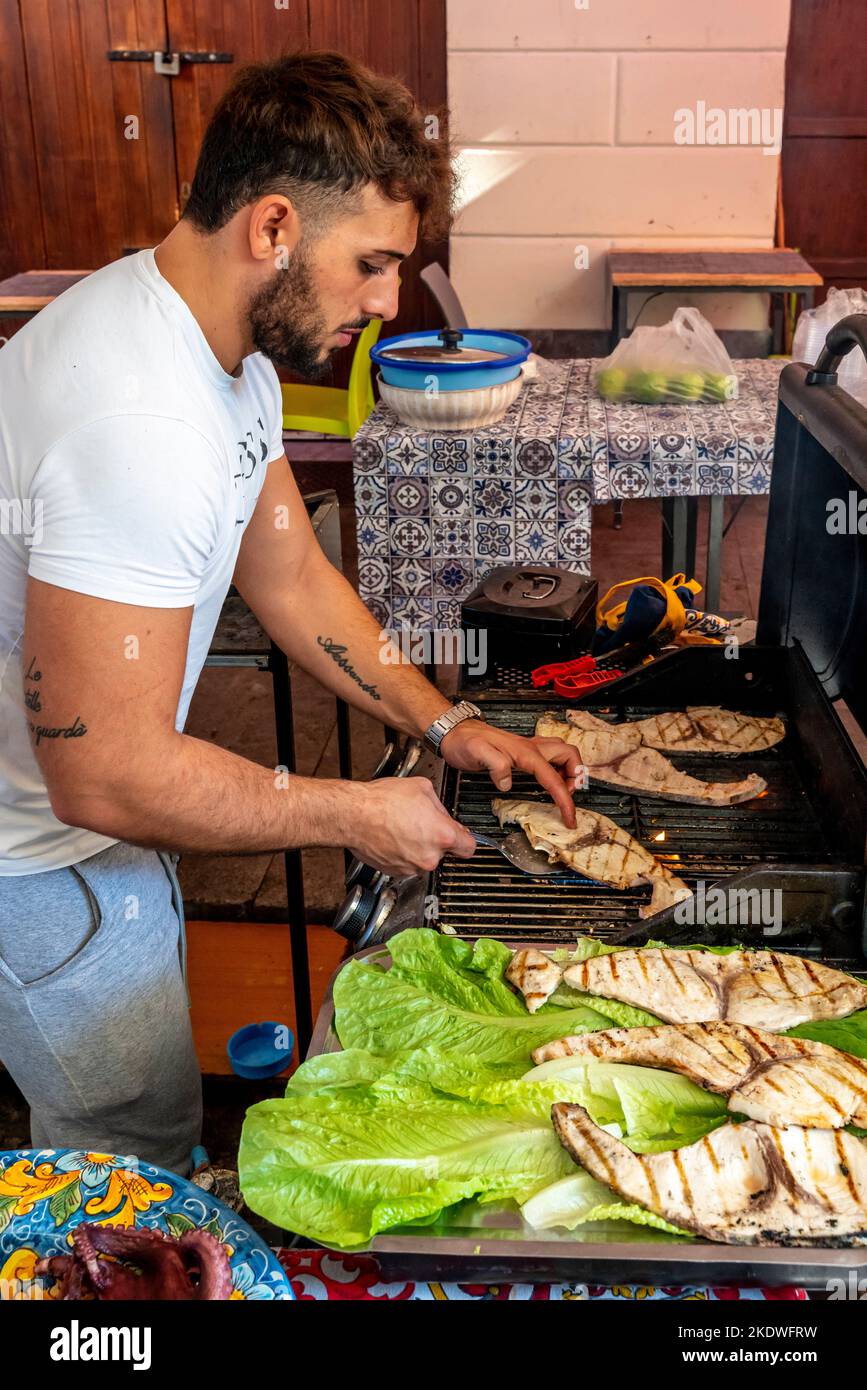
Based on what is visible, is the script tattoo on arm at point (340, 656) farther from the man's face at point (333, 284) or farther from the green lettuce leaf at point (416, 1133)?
the green lettuce leaf at point (416, 1133)

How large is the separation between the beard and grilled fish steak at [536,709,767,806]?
2.94ft

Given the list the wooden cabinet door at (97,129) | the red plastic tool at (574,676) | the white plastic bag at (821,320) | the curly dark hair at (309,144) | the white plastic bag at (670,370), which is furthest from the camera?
the wooden cabinet door at (97,129)

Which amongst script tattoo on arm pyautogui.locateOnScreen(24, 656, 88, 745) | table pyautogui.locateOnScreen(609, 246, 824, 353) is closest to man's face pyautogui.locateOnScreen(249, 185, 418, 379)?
script tattoo on arm pyautogui.locateOnScreen(24, 656, 88, 745)

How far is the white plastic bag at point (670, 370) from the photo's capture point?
4.55m

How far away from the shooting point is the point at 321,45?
24.3ft

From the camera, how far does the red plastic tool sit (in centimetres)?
263

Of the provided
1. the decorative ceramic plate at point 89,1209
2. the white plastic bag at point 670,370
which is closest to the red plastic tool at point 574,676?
the decorative ceramic plate at point 89,1209

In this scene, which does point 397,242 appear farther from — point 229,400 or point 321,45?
point 321,45

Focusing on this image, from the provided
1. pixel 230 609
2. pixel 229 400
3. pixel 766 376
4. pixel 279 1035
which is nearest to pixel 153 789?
pixel 229 400

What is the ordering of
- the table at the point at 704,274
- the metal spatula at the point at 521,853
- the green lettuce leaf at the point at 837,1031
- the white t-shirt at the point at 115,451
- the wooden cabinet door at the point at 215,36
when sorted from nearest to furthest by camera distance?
the green lettuce leaf at the point at 837,1031
the white t-shirt at the point at 115,451
the metal spatula at the point at 521,853
the table at the point at 704,274
the wooden cabinet door at the point at 215,36

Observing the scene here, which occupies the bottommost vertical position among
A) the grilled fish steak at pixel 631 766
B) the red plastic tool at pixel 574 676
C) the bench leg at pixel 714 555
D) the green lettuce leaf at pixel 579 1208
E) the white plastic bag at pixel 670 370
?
the bench leg at pixel 714 555

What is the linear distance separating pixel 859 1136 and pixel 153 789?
1003 millimetres

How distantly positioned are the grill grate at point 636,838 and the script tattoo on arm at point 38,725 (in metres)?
0.59

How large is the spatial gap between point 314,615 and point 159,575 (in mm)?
837
